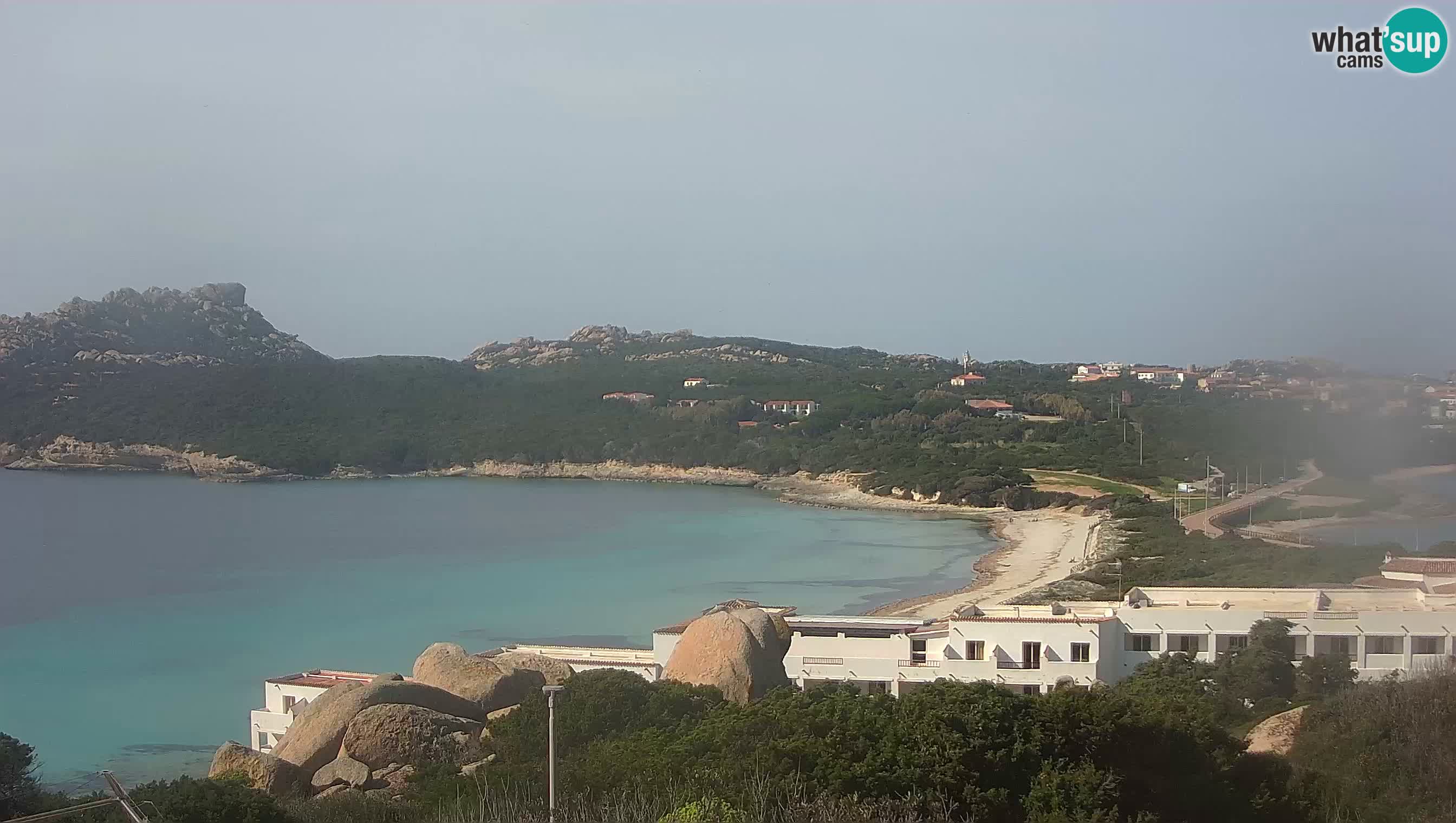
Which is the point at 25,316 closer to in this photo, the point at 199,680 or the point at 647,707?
the point at 199,680

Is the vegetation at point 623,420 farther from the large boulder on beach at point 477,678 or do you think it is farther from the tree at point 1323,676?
the large boulder on beach at point 477,678

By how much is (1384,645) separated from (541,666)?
864 cm

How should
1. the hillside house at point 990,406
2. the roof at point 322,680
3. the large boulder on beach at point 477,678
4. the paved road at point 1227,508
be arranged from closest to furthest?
the large boulder on beach at point 477,678 → the roof at point 322,680 → the paved road at point 1227,508 → the hillside house at point 990,406

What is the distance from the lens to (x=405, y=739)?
9.79m

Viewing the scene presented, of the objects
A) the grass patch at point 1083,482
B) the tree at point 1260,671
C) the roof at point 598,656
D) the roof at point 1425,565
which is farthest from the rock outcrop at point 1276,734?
the grass patch at point 1083,482

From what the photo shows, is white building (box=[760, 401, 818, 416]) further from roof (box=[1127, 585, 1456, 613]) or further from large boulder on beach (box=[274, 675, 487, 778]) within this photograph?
large boulder on beach (box=[274, 675, 487, 778])

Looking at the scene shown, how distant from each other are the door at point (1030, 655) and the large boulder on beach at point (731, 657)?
286 cm

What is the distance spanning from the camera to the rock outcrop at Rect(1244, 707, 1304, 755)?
971cm

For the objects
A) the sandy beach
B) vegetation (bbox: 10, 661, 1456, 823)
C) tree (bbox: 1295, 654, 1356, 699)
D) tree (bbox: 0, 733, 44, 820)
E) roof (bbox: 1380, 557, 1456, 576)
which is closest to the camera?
vegetation (bbox: 10, 661, 1456, 823)

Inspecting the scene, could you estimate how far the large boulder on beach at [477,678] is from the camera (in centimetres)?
1148

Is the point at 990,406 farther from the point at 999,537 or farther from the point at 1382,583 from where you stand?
the point at 1382,583

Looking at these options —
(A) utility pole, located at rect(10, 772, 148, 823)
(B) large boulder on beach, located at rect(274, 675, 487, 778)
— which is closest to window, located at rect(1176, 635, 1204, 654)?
(B) large boulder on beach, located at rect(274, 675, 487, 778)

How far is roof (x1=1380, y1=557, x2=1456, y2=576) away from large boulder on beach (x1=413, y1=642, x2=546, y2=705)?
A: 11.7 meters

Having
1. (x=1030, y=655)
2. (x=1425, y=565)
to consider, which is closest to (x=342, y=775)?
(x=1030, y=655)
